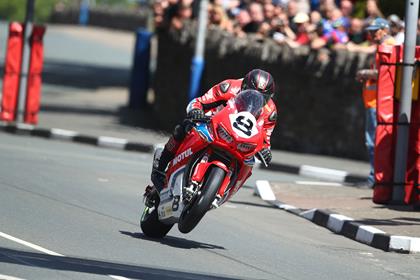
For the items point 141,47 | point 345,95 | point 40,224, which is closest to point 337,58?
point 345,95

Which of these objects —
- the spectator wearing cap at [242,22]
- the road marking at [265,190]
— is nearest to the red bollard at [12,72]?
the spectator wearing cap at [242,22]

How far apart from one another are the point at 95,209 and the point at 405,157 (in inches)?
168

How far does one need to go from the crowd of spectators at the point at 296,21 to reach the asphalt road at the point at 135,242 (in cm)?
550

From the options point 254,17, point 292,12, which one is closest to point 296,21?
point 292,12

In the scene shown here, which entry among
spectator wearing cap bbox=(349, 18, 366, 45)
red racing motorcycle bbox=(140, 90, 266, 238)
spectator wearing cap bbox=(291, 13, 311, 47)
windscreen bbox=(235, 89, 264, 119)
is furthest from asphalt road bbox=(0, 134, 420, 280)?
spectator wearing cap bbox=(291, 13, 311, 47)

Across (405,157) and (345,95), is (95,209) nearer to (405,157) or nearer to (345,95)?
(405,157)

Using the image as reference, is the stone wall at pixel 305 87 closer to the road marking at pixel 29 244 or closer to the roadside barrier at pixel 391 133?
the roadside barrier at pixel 391 133

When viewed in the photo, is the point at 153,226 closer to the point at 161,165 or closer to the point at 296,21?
the point at 161,165

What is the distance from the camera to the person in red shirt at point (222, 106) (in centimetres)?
1169

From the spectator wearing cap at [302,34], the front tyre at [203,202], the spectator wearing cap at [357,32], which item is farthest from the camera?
the spectator wearing cap at [302,34]

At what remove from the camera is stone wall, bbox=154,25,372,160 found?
2200cm

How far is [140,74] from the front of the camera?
30234 millimetres

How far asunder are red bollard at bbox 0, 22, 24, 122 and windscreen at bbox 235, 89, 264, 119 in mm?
13129

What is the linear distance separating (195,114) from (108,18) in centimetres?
6427
